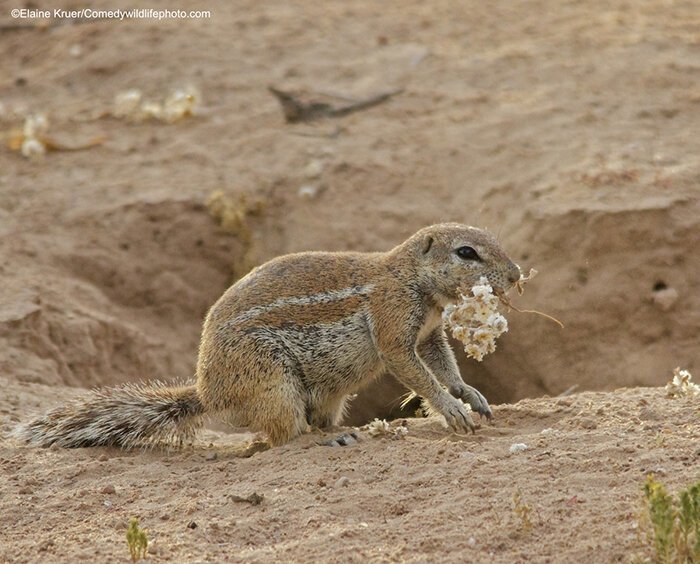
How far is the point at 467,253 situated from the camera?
667 centimetres

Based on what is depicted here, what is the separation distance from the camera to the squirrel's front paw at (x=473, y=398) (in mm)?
6645

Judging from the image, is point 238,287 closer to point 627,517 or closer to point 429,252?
point 429,252

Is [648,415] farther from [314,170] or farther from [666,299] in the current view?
[314,170]

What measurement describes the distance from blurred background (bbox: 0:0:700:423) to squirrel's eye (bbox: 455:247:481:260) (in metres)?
2.16

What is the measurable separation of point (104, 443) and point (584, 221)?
4.28 m

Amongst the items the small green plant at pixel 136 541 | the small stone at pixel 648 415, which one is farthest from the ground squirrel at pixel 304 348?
the small green plant at pixel 136 541

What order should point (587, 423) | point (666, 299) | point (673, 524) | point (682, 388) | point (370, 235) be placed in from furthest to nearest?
point (370, 235), point (666, 299), point (682, 388), point (587, 423), point (673, 524)

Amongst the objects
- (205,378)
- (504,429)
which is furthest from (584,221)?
(205,378)

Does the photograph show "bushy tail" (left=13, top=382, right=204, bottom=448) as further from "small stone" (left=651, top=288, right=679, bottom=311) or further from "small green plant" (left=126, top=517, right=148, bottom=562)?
"small stone" (left=651, top=288, right=679, bottom=311)

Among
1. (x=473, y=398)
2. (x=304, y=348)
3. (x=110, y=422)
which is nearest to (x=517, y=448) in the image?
(x=473, y=398)

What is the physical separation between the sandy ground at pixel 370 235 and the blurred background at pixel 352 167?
0.09 ft

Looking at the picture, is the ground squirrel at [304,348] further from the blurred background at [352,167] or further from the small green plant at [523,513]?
the small green plant at [523,513]

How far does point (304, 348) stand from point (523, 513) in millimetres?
Answer: 2278

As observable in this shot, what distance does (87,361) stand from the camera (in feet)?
27.8
